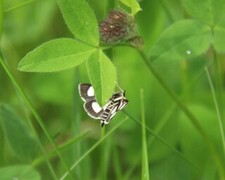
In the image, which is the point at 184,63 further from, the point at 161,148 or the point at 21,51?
the point at 21,51

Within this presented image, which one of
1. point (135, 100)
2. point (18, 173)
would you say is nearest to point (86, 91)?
point (18, 173)

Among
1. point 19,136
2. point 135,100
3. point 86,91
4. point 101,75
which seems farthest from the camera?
point 135,100

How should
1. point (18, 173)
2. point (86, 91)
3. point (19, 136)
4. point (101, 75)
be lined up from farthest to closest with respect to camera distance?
point (19, 136), point (18, 173), point (86, 91), point (101, 75)

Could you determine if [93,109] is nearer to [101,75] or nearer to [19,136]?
[101,75]

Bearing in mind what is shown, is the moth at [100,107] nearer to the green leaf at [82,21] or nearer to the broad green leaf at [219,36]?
the green leaf at [82,21]

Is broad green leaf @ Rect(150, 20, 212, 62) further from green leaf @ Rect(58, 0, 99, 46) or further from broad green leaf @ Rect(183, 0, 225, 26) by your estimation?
green leaf @ Rect(58, 0, 99, 46)

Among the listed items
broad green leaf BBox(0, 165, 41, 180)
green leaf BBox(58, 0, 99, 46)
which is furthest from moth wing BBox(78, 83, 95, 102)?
broad green leaf BBox(0, 165, 41, 180)

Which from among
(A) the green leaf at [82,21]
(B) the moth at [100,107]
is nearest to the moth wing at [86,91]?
(B) the moth at [100,107]
